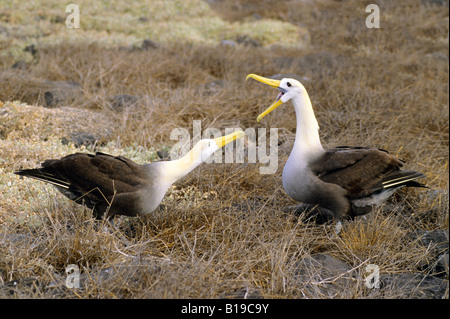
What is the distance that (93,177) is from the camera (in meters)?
2.95

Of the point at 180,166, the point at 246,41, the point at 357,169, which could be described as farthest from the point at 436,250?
the point at 246,41

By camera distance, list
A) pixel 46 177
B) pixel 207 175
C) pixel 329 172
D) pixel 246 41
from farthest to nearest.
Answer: pixel 246 41
pixel 207 175
pixel 329 172
pixel 46 177

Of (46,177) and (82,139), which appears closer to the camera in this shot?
(46,177)

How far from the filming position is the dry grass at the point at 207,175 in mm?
2562

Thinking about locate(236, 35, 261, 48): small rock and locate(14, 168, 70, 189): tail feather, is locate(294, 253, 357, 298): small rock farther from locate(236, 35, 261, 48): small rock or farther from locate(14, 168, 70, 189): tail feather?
locate(236, 35, 261, 48): small rock

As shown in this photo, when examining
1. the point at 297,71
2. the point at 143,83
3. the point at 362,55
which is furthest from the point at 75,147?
the point at 362,55

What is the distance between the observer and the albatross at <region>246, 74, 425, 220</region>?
10.6 ft

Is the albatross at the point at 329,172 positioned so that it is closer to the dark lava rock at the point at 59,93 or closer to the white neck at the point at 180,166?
the white neck at the point at 180,166

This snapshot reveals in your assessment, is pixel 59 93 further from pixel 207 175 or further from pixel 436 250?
pixel 436 250

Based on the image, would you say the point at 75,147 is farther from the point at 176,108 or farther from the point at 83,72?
the point at 83,72

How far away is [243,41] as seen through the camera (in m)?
11.7

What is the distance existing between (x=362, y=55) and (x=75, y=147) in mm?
6746

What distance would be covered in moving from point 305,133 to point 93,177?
4.43 feet

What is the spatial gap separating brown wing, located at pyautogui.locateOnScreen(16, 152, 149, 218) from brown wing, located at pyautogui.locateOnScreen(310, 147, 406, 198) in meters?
1.15
